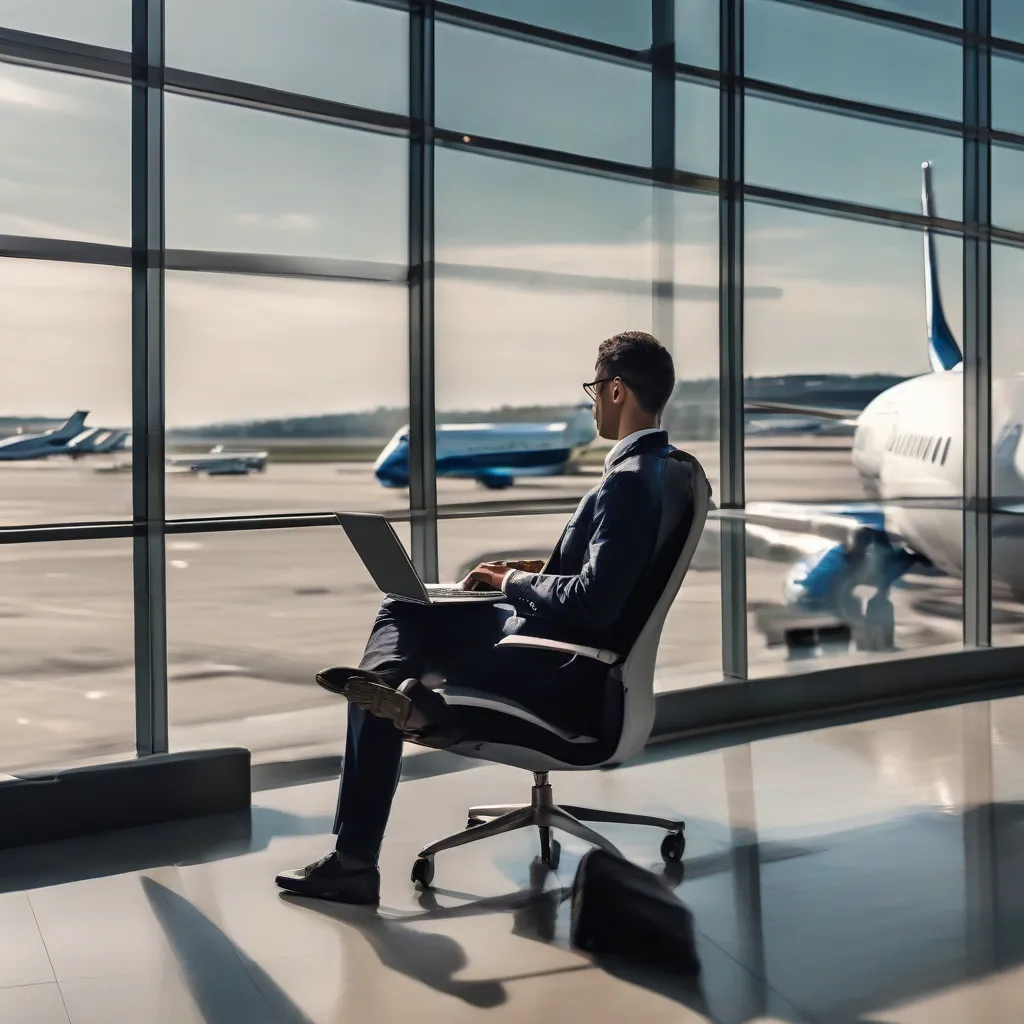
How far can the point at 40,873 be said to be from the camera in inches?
109

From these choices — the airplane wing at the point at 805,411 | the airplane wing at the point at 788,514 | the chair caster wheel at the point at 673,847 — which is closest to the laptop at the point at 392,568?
the chair caster wheel at the point at 673,847

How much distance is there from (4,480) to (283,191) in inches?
542

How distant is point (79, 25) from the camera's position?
3.57 meters

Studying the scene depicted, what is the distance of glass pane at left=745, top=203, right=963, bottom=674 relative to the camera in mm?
4773

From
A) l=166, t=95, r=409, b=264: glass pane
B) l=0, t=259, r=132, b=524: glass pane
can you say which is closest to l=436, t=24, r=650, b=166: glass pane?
l=0, t=259, r=132, b=524: glass pane

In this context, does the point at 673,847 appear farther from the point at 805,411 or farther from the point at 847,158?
the point at 847,158

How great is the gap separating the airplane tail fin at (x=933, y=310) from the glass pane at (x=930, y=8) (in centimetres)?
68

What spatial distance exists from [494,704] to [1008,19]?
4463mm

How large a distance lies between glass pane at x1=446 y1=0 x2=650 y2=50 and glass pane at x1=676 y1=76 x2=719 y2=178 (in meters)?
0.27

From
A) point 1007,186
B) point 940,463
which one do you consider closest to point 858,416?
point 940,463

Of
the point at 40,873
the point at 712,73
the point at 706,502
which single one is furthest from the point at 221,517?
the point at 712,73

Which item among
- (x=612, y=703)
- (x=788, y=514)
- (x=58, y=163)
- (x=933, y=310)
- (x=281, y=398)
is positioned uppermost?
(x=58, y=163)

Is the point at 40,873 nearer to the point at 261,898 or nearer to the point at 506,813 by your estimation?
the point at 261,898

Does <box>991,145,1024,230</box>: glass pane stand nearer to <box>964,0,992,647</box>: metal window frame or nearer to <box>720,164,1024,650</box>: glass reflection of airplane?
<box>964,0,992,647</box>: metal window frame
